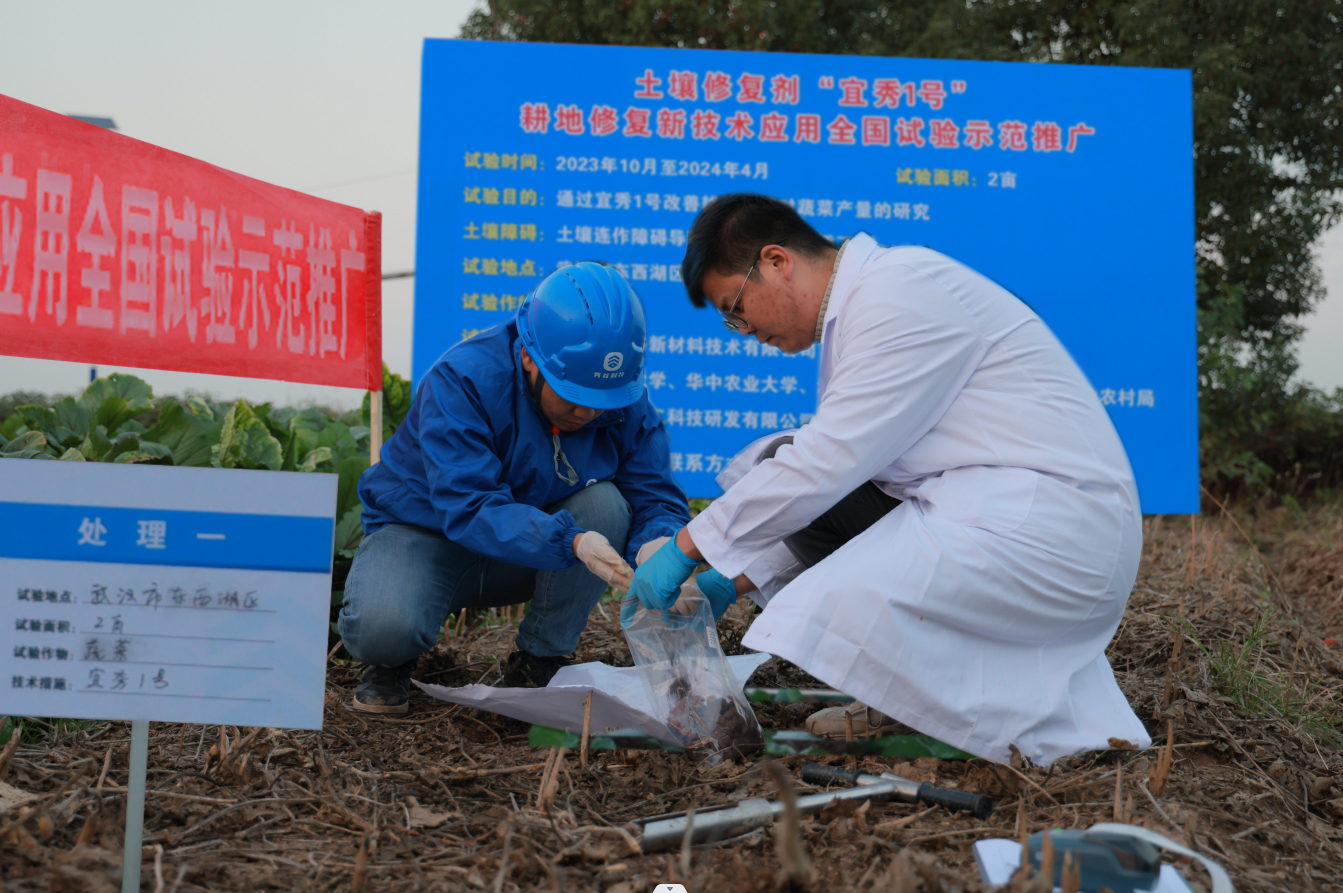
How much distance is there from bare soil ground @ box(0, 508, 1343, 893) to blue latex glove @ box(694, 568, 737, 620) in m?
0.30

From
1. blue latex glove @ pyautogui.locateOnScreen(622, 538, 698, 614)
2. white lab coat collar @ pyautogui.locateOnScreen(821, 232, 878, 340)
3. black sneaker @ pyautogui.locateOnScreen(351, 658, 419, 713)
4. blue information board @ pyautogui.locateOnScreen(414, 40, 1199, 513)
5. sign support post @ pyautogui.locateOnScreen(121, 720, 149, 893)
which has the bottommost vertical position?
black sneaker @ pyautogui.locateOnScreen(351, 658, 419, 713)

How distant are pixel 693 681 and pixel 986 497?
79cm

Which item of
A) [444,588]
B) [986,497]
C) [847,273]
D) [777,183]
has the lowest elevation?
[444,588]

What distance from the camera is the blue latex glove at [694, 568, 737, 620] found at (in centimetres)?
233

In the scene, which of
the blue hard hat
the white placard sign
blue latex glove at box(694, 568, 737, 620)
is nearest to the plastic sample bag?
blue latex glove at box(694, 568, 737, 620)

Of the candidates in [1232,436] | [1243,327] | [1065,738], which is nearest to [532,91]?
[1065,738]

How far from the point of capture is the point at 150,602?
1259 mm

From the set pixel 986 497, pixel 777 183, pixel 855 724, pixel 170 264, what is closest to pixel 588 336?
pixel 986 497

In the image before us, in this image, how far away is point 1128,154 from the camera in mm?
5305

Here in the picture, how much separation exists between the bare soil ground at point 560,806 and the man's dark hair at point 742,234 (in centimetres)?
111

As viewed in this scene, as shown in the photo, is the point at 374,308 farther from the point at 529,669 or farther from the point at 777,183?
the point at 777,183

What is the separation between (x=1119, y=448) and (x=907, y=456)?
0.46 m

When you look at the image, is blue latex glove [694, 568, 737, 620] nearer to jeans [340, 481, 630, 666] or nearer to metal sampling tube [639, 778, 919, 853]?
jeans [340, 481, 630, 666]

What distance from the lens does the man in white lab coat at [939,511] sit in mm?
1835
